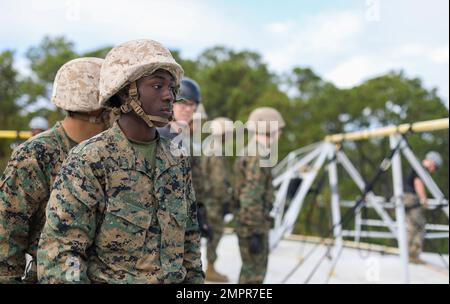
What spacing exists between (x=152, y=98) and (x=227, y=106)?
21.7 metres

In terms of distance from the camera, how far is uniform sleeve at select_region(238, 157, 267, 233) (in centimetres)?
484

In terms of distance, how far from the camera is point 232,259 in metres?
8.30

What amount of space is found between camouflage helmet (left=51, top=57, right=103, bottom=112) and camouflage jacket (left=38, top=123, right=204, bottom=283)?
1.69ft

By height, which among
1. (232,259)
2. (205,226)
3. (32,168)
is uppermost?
(32,168)

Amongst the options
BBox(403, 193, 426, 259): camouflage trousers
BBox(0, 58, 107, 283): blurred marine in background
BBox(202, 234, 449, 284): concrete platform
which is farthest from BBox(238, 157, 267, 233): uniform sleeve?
BBox(403, 193, 426, 259): camouflage trousers

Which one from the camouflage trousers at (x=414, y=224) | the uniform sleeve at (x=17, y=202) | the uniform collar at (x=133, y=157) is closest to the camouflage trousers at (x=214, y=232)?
the camouflage trousers at (x=414, y=224)

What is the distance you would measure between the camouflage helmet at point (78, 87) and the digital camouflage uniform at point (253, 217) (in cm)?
256

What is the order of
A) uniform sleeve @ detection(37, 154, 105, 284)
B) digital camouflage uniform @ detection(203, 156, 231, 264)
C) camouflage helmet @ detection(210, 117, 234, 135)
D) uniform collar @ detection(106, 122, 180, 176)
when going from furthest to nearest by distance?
camouflage helmet @ detection(210, 117, 234, 135) → digital camouflage uniform @ detection(203, 156, 231, 264) → uniform collar @ detection(106, 122, 180, 176) → uniform sleeve @ detection(37, 154, 105, 284)

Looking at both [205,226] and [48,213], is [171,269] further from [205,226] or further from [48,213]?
[205,226]

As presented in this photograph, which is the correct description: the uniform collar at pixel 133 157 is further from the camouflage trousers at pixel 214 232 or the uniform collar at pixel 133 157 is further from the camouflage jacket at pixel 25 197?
the camouflage trousers at pixel 214 232

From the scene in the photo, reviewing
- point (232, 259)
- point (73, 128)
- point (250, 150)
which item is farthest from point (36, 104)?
point (73, 128)

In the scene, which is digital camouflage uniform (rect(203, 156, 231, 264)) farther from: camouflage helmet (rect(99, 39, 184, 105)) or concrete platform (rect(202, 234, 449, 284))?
camouflage helmet (rect(99, 39, 184, 105))

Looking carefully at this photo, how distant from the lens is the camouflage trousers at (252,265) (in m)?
4.79
